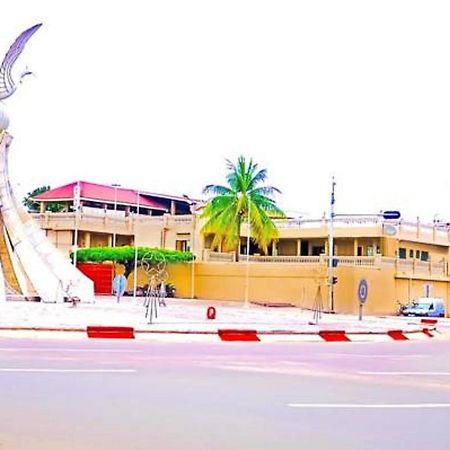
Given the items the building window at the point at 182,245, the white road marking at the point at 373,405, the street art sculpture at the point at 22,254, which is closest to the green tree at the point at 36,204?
the building window at the point at 182,245

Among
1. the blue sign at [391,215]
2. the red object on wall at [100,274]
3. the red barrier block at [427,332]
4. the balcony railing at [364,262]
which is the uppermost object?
the blue sign at [391,215]

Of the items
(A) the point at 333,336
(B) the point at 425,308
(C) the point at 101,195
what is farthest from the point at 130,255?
(A) the point at 333,336

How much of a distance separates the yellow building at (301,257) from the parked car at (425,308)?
70 centimetres

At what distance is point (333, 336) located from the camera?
23891mm

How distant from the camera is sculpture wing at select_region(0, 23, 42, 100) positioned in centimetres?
3838

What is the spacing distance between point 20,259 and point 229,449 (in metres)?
35.0

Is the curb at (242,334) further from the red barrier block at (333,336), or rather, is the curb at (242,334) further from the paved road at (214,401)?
the paved road at (214,401)

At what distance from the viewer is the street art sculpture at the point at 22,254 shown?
39.7 metres

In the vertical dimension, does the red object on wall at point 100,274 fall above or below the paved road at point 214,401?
above

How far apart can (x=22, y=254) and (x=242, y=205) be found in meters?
17.4

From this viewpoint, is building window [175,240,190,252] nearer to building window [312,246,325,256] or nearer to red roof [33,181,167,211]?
building window [312,246,325,256]

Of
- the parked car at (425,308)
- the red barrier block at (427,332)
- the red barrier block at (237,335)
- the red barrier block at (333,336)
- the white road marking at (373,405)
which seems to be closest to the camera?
the white road marking at (373,405)

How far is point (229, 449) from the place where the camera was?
7.12 metres

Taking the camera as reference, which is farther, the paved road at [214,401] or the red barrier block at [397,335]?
the red barrier block at [397,335]
